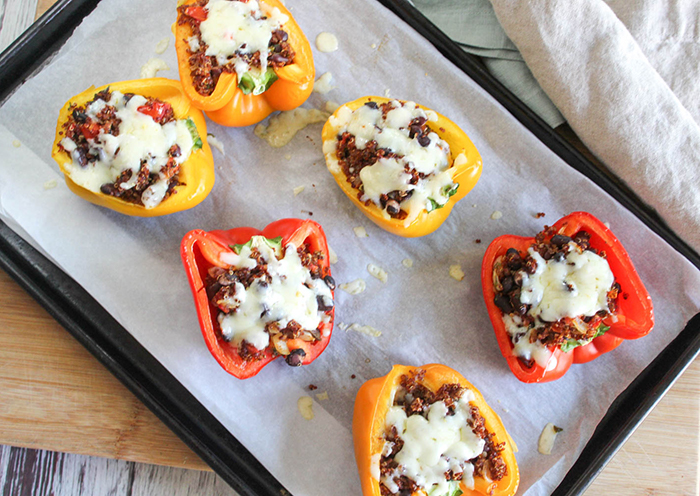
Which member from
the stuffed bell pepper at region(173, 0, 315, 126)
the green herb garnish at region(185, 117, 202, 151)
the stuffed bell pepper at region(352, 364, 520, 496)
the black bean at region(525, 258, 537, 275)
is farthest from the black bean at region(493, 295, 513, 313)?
the green herb garnish at region(185, 117, 202, 151)

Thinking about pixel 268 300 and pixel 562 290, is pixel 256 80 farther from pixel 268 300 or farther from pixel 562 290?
pixel 562 290

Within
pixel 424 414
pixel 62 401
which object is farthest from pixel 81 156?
pixel 424 414

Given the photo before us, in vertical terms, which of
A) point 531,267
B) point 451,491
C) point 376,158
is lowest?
point 451,491

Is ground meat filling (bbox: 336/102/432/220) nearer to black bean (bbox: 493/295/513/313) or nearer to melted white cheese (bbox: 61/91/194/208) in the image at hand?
black bean (bbox: 493/295/513/313)

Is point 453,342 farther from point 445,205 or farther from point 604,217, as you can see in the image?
point 604,217

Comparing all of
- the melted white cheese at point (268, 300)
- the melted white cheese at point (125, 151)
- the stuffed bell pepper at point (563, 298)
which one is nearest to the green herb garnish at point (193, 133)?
the melted white cheese at point (125, 151)

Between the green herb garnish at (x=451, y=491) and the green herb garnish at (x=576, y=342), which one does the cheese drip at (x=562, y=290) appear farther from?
the green herb garnish at (x=451, y=491)
